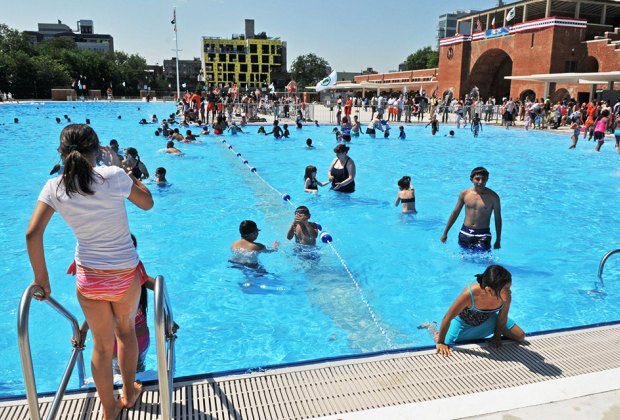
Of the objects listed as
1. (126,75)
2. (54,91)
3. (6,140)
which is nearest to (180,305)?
(6,140)

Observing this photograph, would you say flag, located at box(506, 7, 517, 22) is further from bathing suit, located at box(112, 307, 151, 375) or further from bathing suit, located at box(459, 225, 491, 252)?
bathing suit, located at box(112, 307, 151, 375)

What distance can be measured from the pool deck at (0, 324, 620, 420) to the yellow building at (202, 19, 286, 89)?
118299mm

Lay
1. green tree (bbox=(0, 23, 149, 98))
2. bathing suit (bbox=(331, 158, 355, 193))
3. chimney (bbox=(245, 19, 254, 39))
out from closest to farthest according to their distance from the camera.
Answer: bathing suit (bbox=(331, 158, 355, 193)) → green tree (bbox=(0, 23, 149, 98)) → chimney (bbox=(245, 19, 254, 39))

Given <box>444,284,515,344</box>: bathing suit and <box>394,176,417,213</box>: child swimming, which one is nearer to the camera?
<box>444,284,515,344</box>: bathing suit

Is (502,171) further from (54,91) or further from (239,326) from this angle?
(54,91)

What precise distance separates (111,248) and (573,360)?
324 cm

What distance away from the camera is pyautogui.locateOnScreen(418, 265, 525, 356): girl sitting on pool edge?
3.71 metres

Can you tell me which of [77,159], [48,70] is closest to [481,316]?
[77,159]

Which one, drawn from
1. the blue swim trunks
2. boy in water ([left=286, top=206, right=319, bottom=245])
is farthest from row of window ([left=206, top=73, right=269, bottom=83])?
the blue swim trunks

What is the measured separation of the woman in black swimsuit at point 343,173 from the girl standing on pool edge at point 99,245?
8.20m

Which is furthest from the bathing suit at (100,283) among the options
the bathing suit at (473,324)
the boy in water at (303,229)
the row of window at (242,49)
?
the row of window at (242,49)

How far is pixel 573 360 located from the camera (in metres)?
3.47

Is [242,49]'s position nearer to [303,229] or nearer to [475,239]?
[303,229]

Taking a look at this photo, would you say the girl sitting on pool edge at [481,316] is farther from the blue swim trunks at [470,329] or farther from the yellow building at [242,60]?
the yellow building at [242,60]
